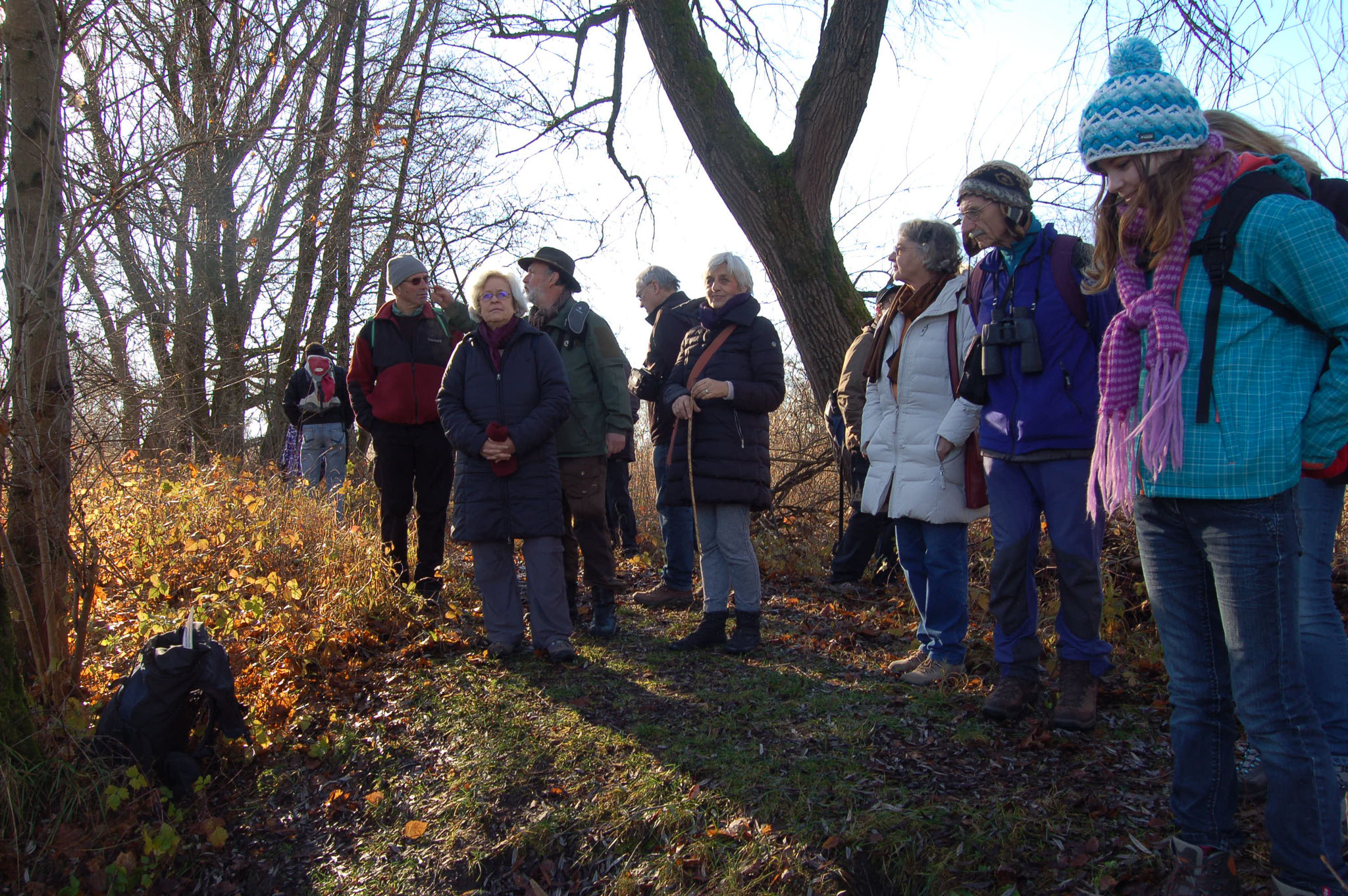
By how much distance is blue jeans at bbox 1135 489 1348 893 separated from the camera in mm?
2281

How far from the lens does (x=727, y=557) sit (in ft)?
15.9

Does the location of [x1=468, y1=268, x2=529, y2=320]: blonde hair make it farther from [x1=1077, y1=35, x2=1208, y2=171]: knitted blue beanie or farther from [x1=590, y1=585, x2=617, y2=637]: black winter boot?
[x1=1077, y1=35, x2=1208, y2=171]: knitted blue beanie

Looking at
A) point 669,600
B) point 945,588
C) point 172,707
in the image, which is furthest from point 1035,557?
point 172,707

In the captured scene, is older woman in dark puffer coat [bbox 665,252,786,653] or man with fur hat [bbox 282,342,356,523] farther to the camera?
man with fur hat [bbox 282,342,356,523]

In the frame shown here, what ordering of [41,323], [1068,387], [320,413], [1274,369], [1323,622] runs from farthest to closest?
[320,413] → [41,323] → [1068,387] → [1323,622] → [1274,369]

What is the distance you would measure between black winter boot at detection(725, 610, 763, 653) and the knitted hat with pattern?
234 centimetres

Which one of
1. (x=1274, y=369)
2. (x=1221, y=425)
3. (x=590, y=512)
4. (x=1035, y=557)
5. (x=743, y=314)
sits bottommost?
→ (x=1035, y=557)

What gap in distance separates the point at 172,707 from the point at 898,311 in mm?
3476

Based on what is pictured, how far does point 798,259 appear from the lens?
7.14 metres

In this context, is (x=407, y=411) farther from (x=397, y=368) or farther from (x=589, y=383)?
(x=589, y=383)

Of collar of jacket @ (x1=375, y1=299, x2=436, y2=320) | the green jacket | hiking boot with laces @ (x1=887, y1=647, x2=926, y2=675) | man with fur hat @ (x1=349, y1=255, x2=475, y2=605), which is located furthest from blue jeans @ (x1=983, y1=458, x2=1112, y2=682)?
collar of jacket @ (x1=375, y1=299, x2=436, y2=320)

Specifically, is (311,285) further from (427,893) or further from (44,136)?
(427,893)

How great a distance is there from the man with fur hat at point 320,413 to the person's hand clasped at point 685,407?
5415 millimetres

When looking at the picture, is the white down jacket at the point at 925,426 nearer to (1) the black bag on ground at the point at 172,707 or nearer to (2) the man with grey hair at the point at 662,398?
(2) the man with grey hair at the point at 662,398
